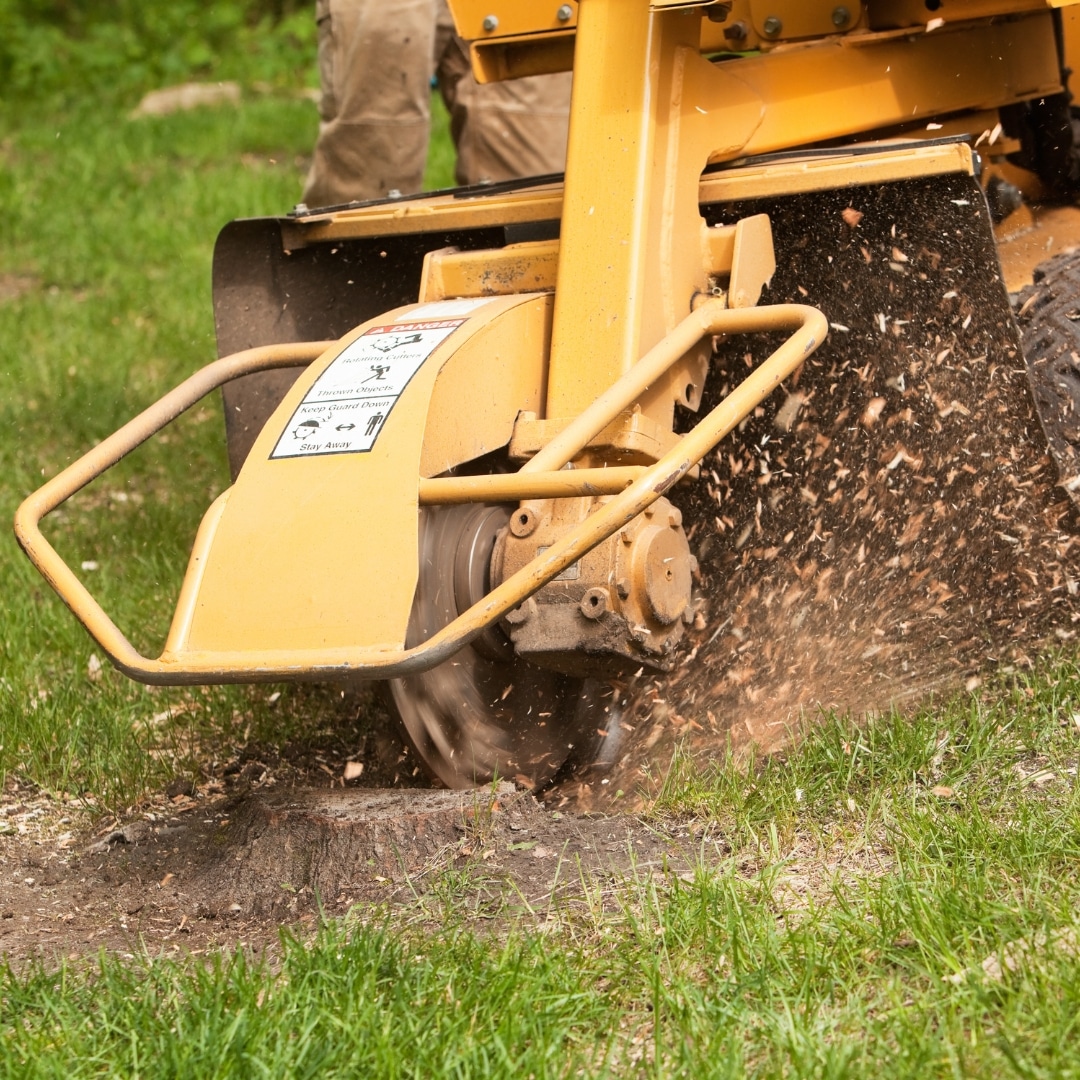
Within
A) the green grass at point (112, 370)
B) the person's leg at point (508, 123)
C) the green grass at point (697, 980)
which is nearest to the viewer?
the green grass at point (697, 980)

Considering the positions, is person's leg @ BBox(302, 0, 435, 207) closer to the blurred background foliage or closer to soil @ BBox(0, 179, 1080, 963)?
soil @ BBox(0, 179, 1080, 963)

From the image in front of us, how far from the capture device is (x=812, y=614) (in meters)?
2.72

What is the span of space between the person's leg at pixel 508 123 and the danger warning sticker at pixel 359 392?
2322mm

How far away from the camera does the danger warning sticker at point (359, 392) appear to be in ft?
7.51

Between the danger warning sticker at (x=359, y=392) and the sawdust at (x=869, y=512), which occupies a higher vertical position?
the danger warning sticker at (x=359, y=392)

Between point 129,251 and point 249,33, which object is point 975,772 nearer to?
point 129,251

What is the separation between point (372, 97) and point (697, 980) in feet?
10.6

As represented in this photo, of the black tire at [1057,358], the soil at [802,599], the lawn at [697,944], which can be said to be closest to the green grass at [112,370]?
the lawn at [697,944]

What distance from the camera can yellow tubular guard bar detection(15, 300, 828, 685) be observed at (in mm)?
1990

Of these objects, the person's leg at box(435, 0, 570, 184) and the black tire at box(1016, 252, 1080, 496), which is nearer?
the black tire at box(1016, 252, 1080, 496)

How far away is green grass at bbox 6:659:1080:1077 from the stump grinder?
1.25 ft

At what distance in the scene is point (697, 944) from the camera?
1.98 meters

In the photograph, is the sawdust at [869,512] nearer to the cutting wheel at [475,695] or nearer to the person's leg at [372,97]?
the cutting wheel at [475,695]

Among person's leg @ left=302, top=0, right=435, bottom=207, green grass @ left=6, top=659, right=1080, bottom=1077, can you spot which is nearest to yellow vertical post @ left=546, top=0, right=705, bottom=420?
green grass @ left=6, top=659, right=1080, bottom=1077
